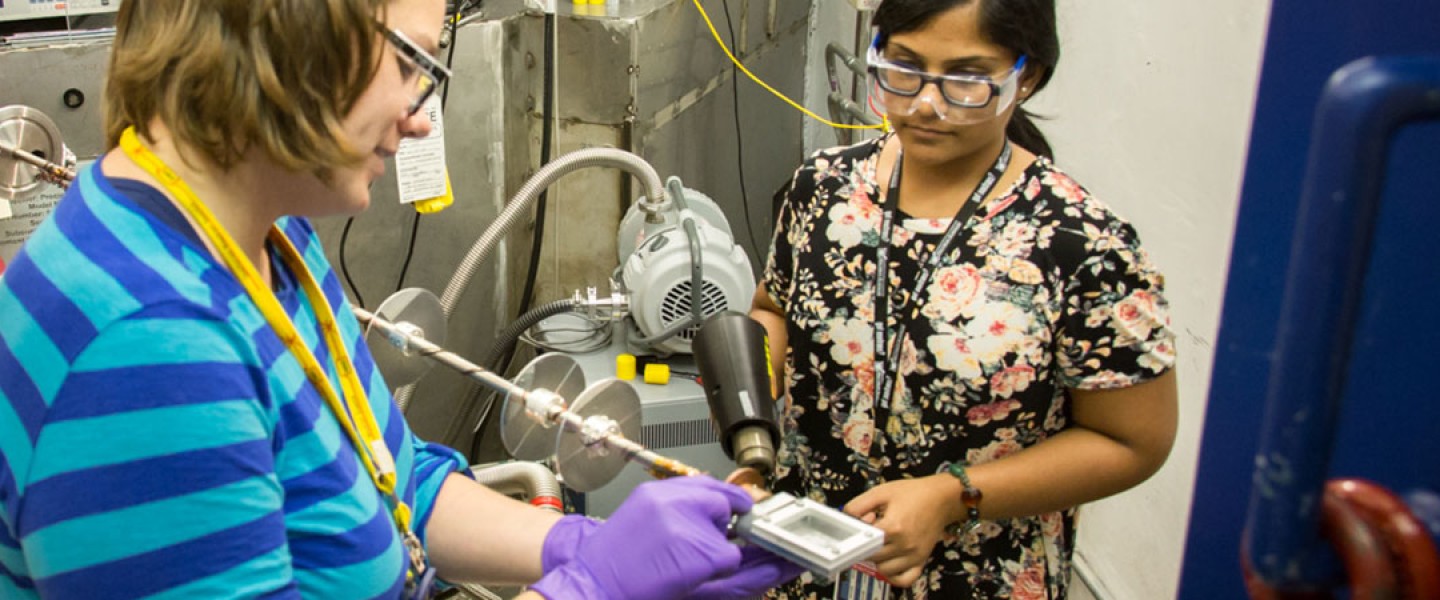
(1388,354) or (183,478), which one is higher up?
(1388,354)

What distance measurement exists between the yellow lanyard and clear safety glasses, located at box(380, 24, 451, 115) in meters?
0.19

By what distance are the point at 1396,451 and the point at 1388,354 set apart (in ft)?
0.18

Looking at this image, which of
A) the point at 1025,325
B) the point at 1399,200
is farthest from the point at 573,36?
the point at 1399,200

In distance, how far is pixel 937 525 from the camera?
1.32m

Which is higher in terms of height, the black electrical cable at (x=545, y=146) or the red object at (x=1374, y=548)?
the red object at (x=1374, y=548)

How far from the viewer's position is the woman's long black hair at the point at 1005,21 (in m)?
1.33

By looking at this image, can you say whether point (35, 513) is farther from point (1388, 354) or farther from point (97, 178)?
point (1388, 354)

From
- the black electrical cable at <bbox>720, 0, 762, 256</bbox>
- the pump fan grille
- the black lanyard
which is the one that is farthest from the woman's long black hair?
the black electrical cable at <bbox>720, 0, 762, 256</bbox>

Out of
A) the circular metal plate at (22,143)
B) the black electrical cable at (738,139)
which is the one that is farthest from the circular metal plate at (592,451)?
the black electrical cable at (738,139)

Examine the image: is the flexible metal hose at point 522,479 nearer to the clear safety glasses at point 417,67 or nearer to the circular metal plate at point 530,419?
the circular metal plate at point 530,419

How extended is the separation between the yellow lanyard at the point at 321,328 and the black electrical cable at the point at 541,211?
1489 mm

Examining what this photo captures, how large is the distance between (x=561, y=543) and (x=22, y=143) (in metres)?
1.03

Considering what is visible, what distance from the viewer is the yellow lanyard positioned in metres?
0.86

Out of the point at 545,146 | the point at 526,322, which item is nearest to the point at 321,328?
the point at 526,322
